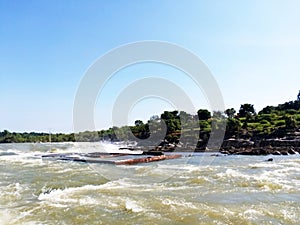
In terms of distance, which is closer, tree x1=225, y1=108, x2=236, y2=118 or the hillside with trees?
the hillside with trees

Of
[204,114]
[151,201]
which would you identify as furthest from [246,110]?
[151,201]

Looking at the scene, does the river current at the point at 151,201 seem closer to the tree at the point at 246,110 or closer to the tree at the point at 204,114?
the tree at the point at 204,114

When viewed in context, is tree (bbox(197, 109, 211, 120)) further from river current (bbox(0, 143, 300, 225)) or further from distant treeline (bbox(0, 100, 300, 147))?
river current (bbox(0, 143, 300, 225))

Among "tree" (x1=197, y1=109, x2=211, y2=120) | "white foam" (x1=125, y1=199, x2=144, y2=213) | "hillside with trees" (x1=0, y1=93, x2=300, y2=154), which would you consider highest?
"tree" (x1=197, y1=109, x2=211, y2=120)

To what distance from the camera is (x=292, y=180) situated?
49.3 ft

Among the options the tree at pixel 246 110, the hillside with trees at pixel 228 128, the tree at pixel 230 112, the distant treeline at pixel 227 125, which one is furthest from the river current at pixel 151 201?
the tree at pixel 246 110

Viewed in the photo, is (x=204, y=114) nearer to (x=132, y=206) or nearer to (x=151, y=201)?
(x=151, y=201)

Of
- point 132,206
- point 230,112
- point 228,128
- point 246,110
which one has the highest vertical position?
point 246,110

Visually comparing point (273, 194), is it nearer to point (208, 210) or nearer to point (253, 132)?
point (208, 210)

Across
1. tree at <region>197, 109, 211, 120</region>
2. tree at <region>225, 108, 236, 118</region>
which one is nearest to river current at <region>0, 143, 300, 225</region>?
tree at <region>197, 109, 211, 120</region>

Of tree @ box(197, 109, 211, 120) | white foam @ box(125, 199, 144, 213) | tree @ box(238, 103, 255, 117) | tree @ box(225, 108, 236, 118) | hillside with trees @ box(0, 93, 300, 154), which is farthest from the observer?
tree @ box(238, 103, 255, 117)

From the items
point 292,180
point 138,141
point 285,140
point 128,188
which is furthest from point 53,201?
point 138,141

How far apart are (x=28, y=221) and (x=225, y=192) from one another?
702 centimetres

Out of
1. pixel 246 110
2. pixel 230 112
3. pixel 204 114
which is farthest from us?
pixel 246 110
